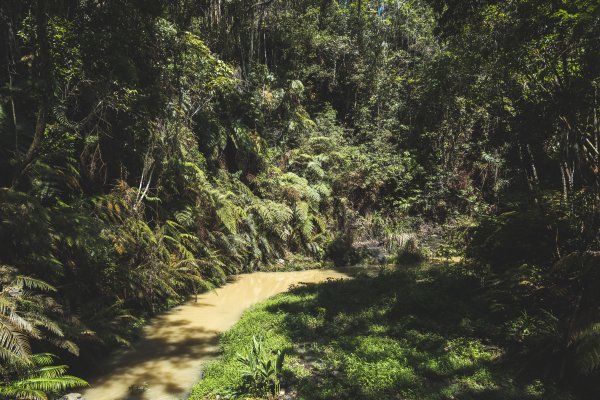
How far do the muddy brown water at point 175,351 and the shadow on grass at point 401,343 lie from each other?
1.19m

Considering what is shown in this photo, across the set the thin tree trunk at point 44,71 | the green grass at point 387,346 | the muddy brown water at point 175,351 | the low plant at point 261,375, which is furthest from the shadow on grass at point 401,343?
the thin tree trunk at point 44,71

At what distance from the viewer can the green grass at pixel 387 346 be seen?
4.39 metres

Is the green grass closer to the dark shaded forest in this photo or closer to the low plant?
the low plant

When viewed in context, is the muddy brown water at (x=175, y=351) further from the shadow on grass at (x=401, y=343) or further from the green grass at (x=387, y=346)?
the shadow on grass at (x=401, y=343)

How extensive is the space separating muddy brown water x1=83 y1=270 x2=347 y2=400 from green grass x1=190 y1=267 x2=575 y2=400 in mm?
376

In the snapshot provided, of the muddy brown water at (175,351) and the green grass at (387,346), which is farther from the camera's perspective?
the muddy brown water at (175,351)

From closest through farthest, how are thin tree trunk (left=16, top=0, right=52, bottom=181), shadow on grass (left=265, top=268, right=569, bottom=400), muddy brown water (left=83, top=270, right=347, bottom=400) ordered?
shadow on grass (left=265, top=268, right=569, bottom=400), muddy brown water (left=83, top=270, right=347, bottom=400), thin tree trunk (left=16, top=0, right=52, bottom=181)

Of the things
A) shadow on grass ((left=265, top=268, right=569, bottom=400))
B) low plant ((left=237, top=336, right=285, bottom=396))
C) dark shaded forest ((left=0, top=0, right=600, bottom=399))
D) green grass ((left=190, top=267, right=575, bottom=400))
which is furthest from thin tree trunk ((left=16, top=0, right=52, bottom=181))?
shadow on grass ((left=265, top=268, right=569, bottom=400))

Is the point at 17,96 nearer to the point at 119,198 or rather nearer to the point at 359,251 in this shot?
the point at 119,198

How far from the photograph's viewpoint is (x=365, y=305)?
24.0 ft

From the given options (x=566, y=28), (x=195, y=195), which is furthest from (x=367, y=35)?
(x=566, y=28)

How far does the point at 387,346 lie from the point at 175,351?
10.5 ft

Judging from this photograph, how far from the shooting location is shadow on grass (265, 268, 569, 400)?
14.3 ft

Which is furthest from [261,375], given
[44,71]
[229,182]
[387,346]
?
[229,182]
